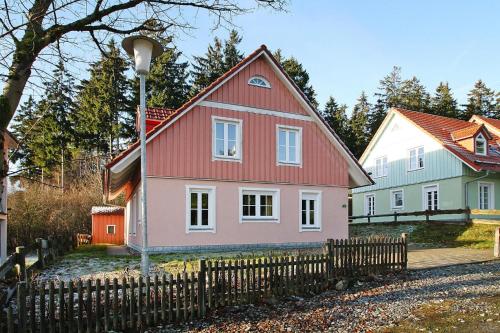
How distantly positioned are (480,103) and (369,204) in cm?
3505

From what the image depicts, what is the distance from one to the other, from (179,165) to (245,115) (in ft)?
12.0

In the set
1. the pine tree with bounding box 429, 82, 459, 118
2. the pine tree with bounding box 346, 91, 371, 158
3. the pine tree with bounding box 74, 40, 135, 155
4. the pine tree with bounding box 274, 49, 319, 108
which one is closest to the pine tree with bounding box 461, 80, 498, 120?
the pine tree with bounding box 429, 82, 459, 118

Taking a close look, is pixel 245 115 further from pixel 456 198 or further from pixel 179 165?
pixel 456 198

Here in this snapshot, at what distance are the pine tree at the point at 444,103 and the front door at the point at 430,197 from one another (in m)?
29.7

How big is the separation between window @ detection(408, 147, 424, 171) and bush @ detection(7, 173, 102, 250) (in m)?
24.3

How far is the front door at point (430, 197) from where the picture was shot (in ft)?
89.4

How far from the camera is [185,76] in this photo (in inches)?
1674

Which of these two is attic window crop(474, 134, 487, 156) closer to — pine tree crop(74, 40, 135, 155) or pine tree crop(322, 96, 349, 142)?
pine tree crop(322, 96, 349, 142)

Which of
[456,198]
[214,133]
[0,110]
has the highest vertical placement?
[214,133]

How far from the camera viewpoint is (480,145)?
26.2 metres

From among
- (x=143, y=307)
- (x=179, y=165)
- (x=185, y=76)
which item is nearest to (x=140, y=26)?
(x=143, y=307)

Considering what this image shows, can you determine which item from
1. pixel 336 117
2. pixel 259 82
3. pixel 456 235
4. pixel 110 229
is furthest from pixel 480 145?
pixel 336 117

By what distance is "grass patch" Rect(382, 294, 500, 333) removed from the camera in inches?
265

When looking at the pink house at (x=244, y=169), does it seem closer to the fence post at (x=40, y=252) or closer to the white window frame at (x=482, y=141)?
the fence post at (x=40, y=252)
